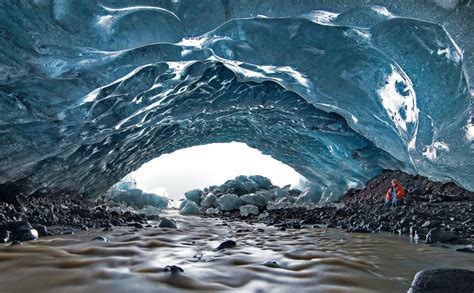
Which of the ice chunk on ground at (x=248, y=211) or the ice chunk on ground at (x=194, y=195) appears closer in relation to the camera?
the ice chunk on ground at (x=248, y=211)

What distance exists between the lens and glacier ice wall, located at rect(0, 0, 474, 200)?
371 cm

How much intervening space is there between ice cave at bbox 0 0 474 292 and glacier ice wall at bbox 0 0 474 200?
21 millimetres

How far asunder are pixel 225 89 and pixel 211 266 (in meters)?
5.06

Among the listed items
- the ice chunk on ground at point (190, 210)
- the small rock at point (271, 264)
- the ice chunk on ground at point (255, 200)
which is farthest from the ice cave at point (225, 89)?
the ice chunk on ground at point (190, 210)

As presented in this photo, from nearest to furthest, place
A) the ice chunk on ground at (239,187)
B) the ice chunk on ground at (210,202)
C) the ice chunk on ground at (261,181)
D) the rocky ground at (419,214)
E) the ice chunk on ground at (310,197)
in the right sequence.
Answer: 1. the rocky ground at (419,214)
2. the ice chunk on ground at (310,197)
3. the ice chunk on ground at (210,202)
4. the ice chunk on ground at (239,187)
5. the ice chunk on ground at (261,181)

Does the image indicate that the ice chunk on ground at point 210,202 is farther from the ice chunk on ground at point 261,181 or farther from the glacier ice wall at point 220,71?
the glacier ice wall at point 220,71

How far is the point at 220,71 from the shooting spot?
6.38 metres

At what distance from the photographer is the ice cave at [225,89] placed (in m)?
3.41

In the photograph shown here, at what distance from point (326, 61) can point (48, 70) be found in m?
4.03

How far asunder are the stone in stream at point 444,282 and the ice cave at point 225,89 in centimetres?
2

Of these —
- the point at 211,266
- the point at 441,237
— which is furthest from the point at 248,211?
the point at 211,266

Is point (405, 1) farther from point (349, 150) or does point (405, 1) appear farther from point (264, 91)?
point (349, 150)

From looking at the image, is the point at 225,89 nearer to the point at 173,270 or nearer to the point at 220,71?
the point at 220,71

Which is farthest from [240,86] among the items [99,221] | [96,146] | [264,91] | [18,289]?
[18,289]
